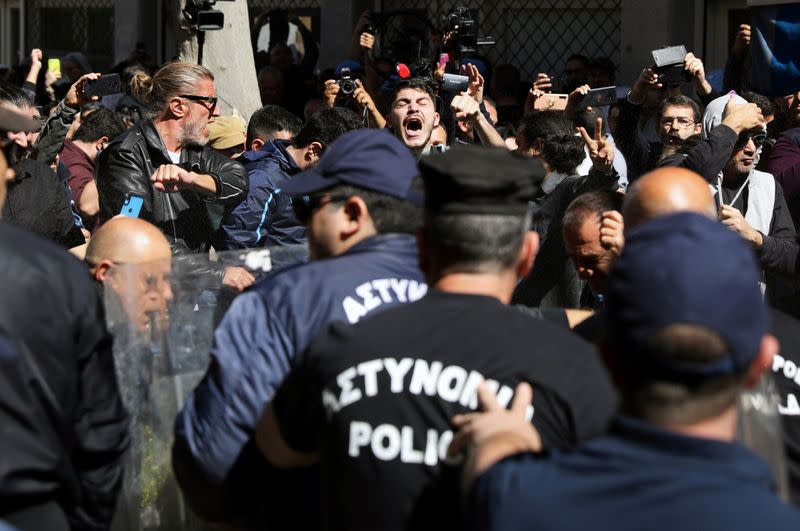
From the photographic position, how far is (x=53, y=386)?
2564 mm

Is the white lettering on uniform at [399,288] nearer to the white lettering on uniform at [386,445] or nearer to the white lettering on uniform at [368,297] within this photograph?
the white lettering on uniform at [368,297]

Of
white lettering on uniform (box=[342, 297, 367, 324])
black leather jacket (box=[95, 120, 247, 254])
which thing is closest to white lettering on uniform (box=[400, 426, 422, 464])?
white lettering on uniform (box=[342, 297, 367, 324])

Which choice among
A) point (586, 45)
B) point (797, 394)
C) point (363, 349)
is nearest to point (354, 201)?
point (363, 349)

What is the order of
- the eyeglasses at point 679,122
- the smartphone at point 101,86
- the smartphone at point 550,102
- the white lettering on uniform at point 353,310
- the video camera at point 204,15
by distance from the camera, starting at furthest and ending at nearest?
the video camera at point 204,15, the smartphone at point 101,86, the smartphone at point 550,102, the eyeglasses at point 679,122, the white lettering on uniform at point 353,310

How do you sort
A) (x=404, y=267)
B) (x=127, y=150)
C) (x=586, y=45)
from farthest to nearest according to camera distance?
(x=586, y=45) → (x=127, y=150) → (x=404, y=267)

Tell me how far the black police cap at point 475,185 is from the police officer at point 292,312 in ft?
1.42

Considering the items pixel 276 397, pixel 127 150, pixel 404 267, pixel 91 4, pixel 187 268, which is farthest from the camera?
pixel 91 4

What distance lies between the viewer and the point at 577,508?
172 centimetres

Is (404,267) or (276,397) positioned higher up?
(404,267)

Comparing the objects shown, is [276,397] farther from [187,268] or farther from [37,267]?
[187,268]

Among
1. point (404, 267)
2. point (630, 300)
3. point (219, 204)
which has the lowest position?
point (219, 204)

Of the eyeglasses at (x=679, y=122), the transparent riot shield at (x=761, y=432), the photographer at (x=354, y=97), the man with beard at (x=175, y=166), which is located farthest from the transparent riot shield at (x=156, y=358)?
the eyeglasses at (x=679, y=122)

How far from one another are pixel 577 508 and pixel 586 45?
10385 millimetres

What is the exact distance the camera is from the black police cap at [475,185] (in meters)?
2.27
